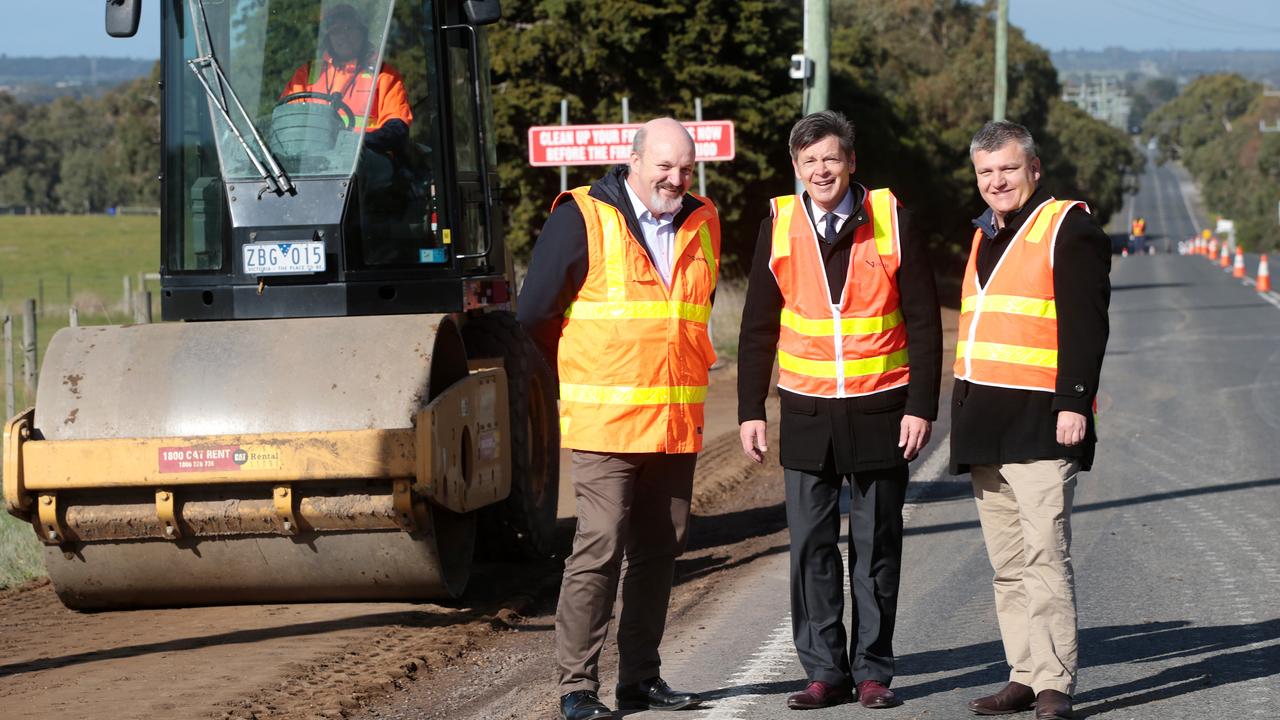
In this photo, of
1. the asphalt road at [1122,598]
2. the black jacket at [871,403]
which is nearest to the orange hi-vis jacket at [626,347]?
the black jacket at [871,403]

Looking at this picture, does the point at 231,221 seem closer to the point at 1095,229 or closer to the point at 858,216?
the point at 858,216

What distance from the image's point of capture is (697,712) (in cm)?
615

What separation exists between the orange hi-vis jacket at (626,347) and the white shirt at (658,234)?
0.10 ft

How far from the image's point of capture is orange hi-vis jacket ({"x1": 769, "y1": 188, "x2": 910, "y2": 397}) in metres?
6.03

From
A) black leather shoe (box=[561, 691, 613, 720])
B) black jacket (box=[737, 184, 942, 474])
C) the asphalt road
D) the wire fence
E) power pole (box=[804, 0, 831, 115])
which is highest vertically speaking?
power pole (box=[804, 0, 831, 115])

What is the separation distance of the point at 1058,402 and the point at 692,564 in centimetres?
400

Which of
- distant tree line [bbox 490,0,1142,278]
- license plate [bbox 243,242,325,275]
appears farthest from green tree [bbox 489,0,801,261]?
license plate [bbox 243,242,325,275]

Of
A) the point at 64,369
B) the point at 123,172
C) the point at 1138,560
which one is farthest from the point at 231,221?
the point at 123,172

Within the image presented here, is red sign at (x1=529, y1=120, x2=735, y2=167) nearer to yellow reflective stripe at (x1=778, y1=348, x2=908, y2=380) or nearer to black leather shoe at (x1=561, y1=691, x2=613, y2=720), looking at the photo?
yellow reflective stripe at (x1=778, y1=348, x2=908, y2=380)

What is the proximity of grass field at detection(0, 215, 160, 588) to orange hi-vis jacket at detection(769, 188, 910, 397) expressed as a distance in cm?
1123

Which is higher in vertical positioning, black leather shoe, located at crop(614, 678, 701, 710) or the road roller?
the road roller

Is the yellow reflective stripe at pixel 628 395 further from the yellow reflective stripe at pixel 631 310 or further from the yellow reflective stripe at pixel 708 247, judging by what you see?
the yellow reflective stripe at pixel 708 247

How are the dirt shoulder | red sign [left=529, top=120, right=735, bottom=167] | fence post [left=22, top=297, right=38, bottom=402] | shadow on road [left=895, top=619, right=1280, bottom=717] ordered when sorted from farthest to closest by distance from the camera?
red sign [left=529, top=120, right=735, bottom=167] → fence post [left=22, top=297, right=38, bottom=402] → the dirt shoulder → shadow on road [left=895, top=619, right=1280, bottom=717]

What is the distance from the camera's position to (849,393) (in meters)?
6.03
